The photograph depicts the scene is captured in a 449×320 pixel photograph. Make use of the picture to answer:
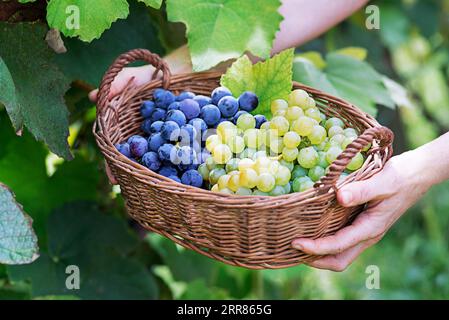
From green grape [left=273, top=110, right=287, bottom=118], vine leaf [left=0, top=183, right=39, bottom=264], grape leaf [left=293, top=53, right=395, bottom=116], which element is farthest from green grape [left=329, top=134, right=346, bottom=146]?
vine leaf [left=0, top=183, right=39, bottom=264]

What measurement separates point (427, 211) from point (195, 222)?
235cm

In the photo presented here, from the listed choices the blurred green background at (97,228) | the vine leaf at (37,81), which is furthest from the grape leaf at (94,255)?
the vine leaf at (37,81)

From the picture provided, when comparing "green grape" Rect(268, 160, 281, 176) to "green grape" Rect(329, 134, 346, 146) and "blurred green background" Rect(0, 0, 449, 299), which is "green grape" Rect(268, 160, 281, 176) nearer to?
"green grape" Rect(329, 134, 346, 146)

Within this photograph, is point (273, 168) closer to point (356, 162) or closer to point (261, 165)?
point (261, 165)

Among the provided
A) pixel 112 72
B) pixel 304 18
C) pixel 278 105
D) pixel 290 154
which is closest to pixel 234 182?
pixel 290 154

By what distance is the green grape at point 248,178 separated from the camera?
1.11 m

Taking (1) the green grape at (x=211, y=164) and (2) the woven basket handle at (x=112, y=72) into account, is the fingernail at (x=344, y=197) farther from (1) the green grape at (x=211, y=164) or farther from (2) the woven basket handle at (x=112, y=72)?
(2) the woven basket handle at (x=112, y=72)

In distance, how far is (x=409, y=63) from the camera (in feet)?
13.8

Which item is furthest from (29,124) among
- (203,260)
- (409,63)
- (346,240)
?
(409,63)

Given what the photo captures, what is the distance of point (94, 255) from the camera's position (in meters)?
1.79

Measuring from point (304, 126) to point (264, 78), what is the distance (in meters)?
0.19

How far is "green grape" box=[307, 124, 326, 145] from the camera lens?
1.21m

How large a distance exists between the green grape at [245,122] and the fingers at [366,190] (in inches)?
8.8
